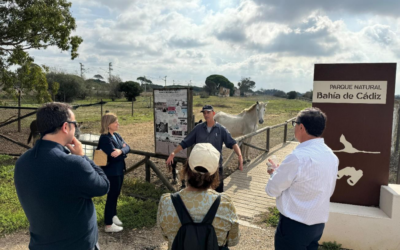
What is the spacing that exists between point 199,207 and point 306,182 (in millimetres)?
882

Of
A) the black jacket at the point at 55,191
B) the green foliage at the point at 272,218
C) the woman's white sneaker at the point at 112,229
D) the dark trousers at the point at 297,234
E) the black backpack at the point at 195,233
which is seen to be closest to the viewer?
the black backpack at the point at 195,233

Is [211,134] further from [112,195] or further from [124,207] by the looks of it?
[124,207]

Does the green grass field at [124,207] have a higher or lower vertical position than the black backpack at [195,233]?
lower

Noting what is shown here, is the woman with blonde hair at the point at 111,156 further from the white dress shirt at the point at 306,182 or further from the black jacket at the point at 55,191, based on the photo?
the white dress shirt at the point at 306,182

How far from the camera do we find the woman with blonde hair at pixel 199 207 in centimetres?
164

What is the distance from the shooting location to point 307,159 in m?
2.00

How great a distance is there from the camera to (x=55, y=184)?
1714mm

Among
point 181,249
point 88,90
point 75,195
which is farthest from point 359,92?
point 88,90

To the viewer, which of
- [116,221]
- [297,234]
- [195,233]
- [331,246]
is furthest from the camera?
[116,221]

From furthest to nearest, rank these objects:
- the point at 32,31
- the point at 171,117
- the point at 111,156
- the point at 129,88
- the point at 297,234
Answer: the point at 129,88 < the point at 32,31 < the point at 171,117 < the point at 111,156 < the point at 297,234

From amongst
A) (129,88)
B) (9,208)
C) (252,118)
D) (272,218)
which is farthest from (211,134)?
(129,88)

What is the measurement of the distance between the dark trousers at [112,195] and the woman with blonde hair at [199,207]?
222cm

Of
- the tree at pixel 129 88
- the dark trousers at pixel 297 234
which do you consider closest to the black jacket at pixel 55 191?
the dark trousers at pixel 297 234

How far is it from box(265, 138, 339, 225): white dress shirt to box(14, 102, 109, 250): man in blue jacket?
1361 mm
